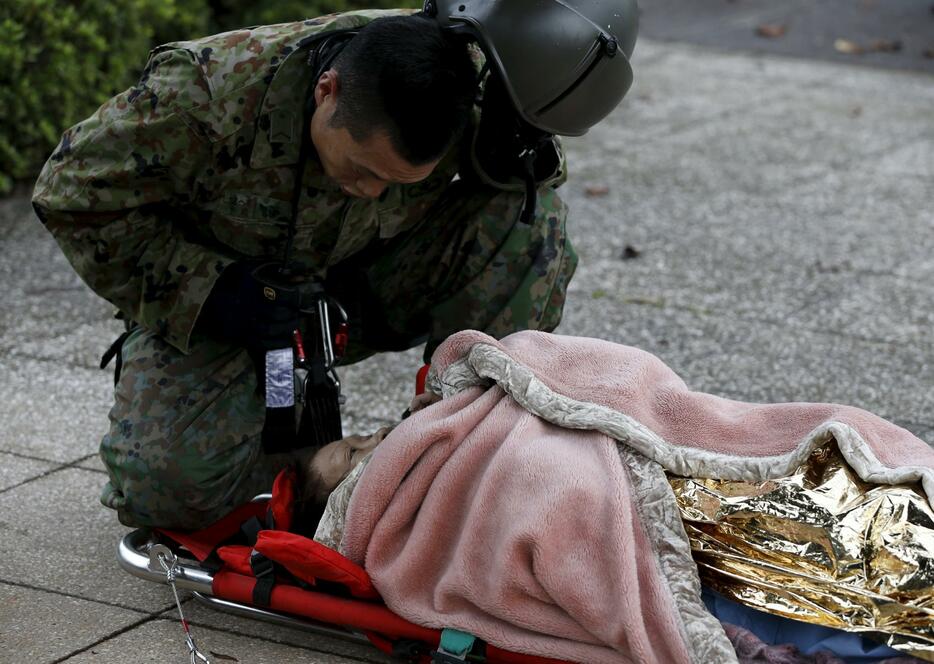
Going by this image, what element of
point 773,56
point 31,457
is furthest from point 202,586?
point 773,56

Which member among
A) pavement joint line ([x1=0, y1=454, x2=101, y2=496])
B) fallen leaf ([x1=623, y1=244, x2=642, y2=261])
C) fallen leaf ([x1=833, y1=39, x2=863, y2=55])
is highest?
pavement joint line ([x1=0, y1=454, x2=101, y2=496])

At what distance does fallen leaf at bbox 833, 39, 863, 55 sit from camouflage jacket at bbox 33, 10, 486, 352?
285 inches

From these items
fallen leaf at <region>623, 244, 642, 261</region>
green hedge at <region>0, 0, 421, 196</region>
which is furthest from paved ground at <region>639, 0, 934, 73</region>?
green hedge at <region>0, 0, 421, 196</region>

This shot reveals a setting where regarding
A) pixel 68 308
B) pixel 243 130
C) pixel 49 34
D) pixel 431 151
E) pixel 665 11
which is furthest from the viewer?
pixel 665 11

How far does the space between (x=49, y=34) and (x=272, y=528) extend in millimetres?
3479

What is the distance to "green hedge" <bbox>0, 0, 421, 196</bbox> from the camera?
5.45 metres

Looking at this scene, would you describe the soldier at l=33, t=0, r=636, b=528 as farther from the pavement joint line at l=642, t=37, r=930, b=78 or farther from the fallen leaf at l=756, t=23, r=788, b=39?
the fallen leaf at l=756, t=23, r=788, b=39

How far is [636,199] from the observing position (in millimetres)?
6133

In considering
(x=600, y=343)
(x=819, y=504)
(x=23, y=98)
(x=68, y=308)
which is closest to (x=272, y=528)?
(x=600, y=343)

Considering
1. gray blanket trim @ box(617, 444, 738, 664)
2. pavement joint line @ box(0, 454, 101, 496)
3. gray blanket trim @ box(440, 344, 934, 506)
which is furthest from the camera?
pavement joint line @ box(0, 454, 101, 496)

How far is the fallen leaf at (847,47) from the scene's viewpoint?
957 centimetres

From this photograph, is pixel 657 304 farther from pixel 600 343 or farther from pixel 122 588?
pixel 122 588

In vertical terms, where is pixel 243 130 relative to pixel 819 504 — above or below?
above

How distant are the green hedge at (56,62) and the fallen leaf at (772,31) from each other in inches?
207
